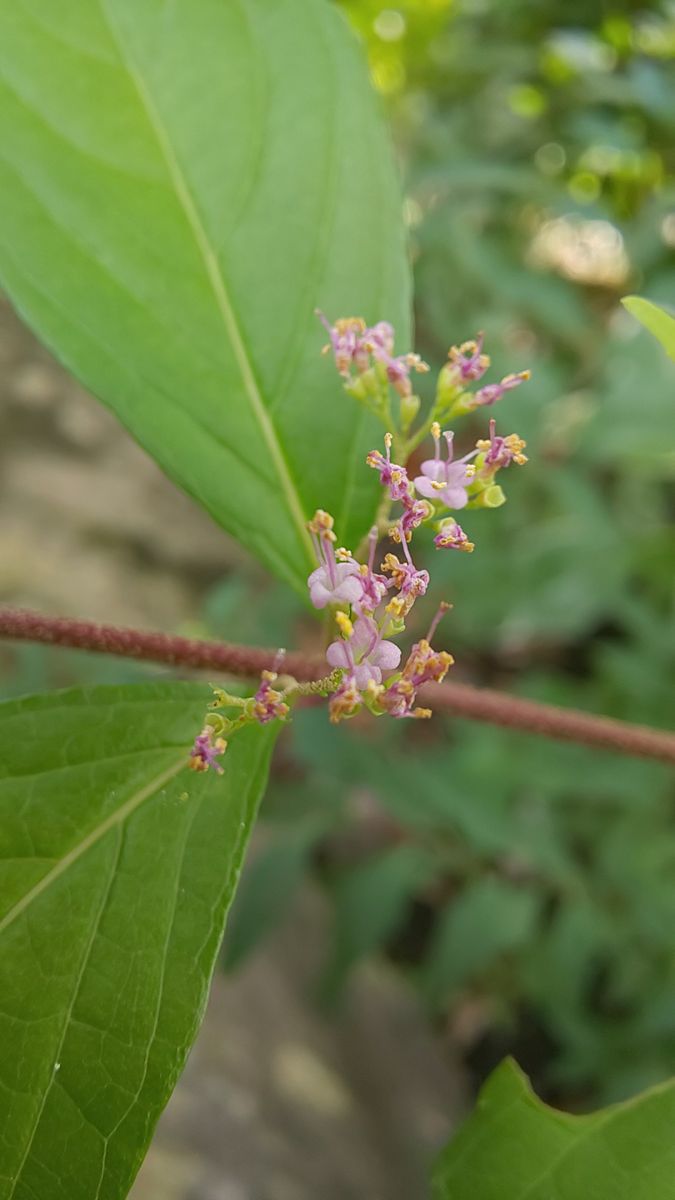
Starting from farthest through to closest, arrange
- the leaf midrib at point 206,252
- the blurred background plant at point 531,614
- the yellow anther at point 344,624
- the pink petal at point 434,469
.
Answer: the blurred background plant at point 531,614 → the leaf midrib at point 206,252 → the pink petal at point 434,469 → the yellow anther at point 344,624

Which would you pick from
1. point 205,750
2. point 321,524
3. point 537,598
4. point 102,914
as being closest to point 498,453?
point 321,524

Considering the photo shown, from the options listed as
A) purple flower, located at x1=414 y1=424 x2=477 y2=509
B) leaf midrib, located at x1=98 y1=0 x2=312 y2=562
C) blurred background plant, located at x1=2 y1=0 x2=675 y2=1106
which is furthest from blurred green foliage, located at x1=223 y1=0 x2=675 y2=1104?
purple flower, located at x1=414 y1=424 x2=477 y2=509

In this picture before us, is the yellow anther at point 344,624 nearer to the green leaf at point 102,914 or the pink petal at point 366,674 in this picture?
the pink petal at point 366,674

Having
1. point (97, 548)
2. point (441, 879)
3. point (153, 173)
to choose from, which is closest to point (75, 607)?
point (97, 548)

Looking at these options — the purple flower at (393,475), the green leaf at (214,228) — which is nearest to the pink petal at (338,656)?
the purple flower at (393,475)

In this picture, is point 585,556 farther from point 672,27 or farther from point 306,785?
point 672,27

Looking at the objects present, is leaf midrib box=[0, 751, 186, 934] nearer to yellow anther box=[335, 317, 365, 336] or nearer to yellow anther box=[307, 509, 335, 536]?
yellow anther box=[307, 509, 335, 536]

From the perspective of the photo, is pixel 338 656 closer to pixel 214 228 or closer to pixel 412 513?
pixel 412 513
